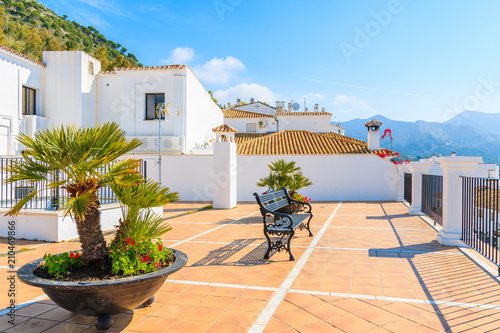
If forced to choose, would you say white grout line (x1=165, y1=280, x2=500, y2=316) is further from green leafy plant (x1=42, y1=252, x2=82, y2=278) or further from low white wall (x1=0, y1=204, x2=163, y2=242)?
low white wall (x1=0, y1=204, x2=163, y2=242)

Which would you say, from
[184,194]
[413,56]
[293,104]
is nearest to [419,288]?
[413,56]

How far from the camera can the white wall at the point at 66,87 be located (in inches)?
731

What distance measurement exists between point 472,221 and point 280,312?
4.19m

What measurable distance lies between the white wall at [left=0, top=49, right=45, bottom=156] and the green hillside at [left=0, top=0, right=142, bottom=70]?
20.0m

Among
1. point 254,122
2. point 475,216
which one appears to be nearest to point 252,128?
point 254,122

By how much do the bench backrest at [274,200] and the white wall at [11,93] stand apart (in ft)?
47.8

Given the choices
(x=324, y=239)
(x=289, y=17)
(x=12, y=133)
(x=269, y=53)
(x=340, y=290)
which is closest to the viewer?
(x=340, y=290)

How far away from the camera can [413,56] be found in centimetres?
900

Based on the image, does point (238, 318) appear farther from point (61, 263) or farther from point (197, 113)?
point (197, 113)

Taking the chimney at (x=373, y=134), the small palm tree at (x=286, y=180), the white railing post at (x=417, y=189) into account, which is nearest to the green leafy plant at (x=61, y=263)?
the small palm tree at (x=286, y=180)

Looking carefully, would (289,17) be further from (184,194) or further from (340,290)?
(184,194)

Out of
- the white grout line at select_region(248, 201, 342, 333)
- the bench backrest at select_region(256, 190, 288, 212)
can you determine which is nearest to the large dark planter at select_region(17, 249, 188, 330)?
the white grout line at select_region(248, 201, 342, 333)

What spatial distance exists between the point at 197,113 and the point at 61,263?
18.6 metres

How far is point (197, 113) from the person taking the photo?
21234mm
